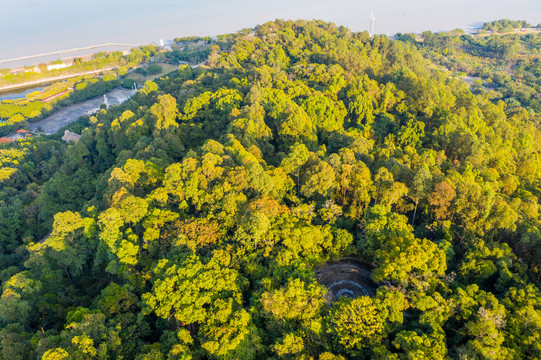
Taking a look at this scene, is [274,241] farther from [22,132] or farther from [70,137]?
[22,132]

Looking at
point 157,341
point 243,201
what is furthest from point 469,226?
point 157,341

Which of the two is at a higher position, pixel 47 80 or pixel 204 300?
pixel 47 80

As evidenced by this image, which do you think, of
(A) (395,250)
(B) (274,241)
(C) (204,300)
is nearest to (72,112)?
(B) (274,241)

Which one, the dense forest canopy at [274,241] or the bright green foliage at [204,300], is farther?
the dense forest canopy at [274,241]

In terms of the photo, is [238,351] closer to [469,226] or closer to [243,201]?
[243,201]

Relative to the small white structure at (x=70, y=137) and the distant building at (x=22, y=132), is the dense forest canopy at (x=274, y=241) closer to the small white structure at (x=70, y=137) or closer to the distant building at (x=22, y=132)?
the small white structure at (x=70, y=137)

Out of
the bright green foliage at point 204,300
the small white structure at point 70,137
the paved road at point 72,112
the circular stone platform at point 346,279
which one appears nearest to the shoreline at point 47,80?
the paved road at point 72,112
